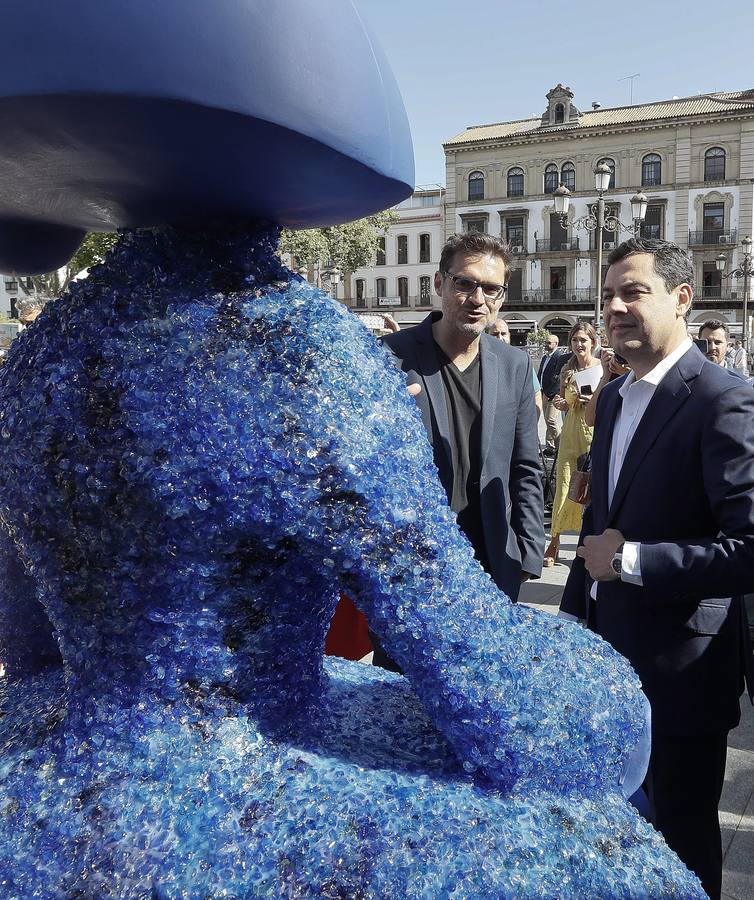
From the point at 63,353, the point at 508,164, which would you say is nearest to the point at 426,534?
the point at 63,353

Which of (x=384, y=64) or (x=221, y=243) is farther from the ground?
(x=384, y=64)

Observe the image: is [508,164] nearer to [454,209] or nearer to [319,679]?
[454,209]

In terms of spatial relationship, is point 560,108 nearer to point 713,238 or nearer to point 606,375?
point 713,238

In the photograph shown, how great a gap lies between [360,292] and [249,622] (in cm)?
4908

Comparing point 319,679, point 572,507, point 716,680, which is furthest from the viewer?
point 572,507

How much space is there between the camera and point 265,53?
2.24 ft

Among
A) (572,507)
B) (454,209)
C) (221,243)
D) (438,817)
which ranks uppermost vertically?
(454,209)

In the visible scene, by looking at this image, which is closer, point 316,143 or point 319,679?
point 316,143

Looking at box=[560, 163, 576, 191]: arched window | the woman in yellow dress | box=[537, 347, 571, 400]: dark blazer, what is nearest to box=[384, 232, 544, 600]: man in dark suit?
the woman in yellow dress

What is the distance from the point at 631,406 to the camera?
7.20 ft

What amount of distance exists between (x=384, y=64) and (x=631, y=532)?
151cm

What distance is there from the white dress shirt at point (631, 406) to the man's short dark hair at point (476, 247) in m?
0.78

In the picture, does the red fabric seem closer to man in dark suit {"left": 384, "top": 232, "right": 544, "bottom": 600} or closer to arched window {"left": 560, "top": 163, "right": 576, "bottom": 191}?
man in dark suit {"left": 384, "top": 232, "right": 544, "bottom": 600}

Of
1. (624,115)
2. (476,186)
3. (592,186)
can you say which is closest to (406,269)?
(476,186)
